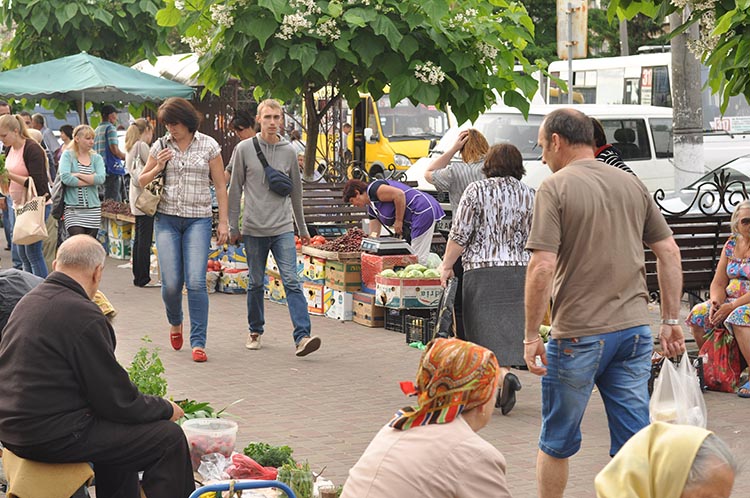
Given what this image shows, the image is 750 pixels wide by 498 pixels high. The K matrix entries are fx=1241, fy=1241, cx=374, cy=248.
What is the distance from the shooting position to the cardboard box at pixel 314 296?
1198 cm

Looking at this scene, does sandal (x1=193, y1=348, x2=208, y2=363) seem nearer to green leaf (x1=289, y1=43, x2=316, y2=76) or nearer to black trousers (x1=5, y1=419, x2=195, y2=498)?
green leaf (x1=289, y1=43, x2=316, y2=76)

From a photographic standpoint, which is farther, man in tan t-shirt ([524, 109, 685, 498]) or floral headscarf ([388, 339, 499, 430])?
man in tan t-shirt ([524, 109, 685, 498])

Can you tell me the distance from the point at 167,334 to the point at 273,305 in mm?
1858

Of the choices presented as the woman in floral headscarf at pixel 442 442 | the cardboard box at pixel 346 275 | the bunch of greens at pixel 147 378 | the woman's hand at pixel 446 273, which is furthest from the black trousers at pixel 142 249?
the woman in floral headscarf at pixel 442 442

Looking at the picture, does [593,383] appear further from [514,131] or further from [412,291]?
[514,131]

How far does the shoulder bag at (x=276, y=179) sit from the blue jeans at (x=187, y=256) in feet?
1.88

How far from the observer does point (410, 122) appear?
2592 centimetres

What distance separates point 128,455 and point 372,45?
7551 millimetres

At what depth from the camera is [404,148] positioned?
25.3 metres

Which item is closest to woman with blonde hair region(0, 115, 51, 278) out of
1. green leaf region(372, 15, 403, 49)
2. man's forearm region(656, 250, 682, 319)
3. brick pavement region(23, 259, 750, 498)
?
brick pavement region(23, 259, 750, 498)

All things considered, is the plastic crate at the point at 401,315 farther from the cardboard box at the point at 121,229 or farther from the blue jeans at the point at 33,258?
the cardboard box at the point at 121,229

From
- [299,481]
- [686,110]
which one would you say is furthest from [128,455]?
[686,110]

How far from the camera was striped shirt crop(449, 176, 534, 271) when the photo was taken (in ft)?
25.8

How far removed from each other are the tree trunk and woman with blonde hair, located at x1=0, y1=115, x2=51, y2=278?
669 cm
